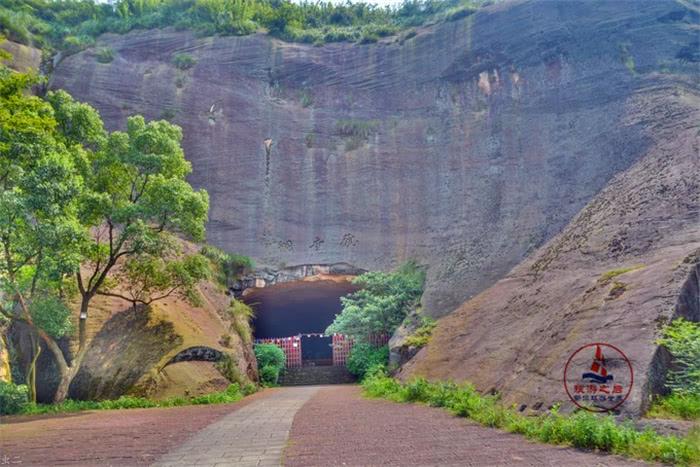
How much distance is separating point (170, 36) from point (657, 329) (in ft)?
91.4

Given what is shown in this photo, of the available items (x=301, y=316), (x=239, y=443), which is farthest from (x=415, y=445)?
(x=301, y=316)

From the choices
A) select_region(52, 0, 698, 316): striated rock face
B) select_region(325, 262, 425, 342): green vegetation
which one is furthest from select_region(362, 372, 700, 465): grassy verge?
select_region(325, 262, 425, 342): green vegetation

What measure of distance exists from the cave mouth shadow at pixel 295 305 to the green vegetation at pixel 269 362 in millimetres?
2842

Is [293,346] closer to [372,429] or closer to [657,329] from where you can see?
[372,429]

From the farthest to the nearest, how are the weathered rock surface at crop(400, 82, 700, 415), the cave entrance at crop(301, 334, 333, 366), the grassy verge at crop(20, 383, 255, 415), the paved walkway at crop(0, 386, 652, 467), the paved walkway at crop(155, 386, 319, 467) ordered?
the cave entrance at crop(301, 334, 333, 366), the grassy verge at crop(20, 383, 255, 415), the weathered rock surface at crop(400, 82, 700, 415), the paved walkway at crop(155, 386, 319, 467), the paved walkway at crop(0, 386, 652, 467)

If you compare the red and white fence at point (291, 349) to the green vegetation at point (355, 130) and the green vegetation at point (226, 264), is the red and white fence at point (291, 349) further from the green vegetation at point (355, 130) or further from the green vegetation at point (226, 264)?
the green vegetation at point (355, 130)

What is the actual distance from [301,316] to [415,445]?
1017 inches

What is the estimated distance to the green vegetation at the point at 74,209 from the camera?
10.5m

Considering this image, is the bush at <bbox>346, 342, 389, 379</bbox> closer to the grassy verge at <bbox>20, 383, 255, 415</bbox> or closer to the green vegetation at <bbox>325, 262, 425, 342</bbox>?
the green vegetation at <bbox>325, 262, 425, 342</bbox>

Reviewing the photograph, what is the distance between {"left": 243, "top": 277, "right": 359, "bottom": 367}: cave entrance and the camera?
2406 cm

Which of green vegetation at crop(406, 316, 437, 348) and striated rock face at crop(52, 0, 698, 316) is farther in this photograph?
striated rock face at crop(52, 0, 698, 316)

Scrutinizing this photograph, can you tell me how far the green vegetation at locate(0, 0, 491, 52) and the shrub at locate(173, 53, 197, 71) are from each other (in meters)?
1.97

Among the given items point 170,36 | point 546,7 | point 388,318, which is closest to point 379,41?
point 546,7

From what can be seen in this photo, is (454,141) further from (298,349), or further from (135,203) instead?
(135,203)
